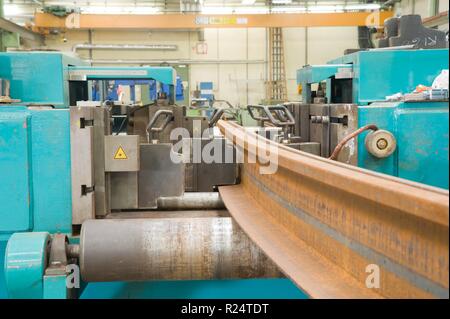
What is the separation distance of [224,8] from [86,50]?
141 inches

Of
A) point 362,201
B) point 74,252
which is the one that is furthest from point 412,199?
point 74,252

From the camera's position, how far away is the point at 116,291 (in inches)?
89.4

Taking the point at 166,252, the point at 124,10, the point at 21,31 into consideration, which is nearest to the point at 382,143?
the point at 166,252

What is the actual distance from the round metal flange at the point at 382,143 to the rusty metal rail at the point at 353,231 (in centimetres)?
77

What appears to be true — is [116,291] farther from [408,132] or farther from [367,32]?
[367,32]

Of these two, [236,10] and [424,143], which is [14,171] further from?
[236,10]

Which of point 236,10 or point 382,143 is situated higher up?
point 236,10

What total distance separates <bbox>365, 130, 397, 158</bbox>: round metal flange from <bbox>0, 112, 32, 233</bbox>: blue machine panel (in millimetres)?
1640

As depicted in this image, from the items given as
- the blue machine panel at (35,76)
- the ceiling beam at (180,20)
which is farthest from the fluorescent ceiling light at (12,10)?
the blue machine panel at (35,76)

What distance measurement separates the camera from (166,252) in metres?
1.95

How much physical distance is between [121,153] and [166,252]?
0.59 m

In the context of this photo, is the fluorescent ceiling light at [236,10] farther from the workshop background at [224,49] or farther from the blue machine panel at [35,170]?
the blue machine panel at [35,170]

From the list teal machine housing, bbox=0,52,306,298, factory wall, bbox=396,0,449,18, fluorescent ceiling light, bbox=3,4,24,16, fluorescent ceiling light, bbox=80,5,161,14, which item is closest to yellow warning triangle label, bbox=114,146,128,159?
teal machine housing, bbox=0,52,306,298

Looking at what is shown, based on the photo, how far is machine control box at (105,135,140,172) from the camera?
227 cm
